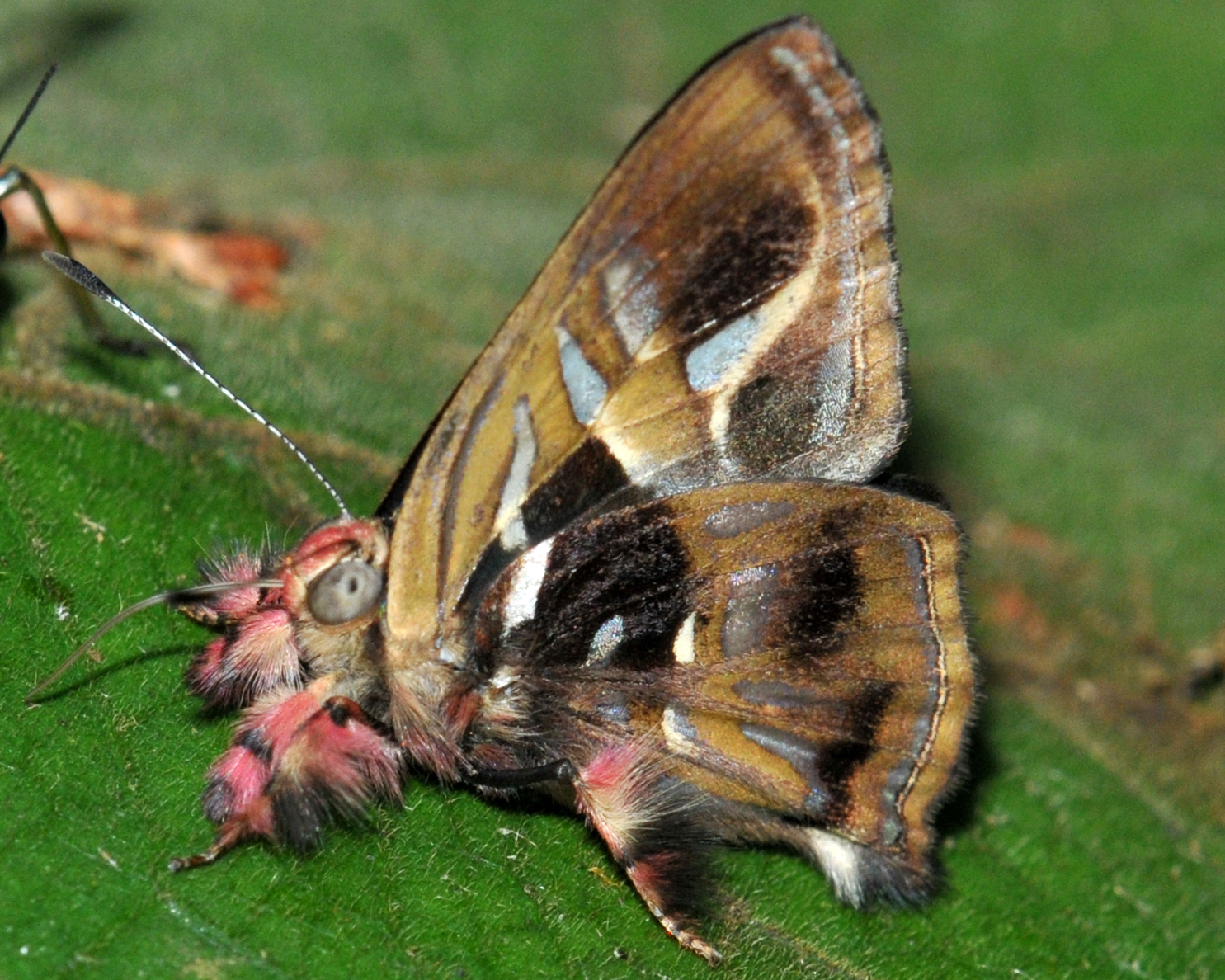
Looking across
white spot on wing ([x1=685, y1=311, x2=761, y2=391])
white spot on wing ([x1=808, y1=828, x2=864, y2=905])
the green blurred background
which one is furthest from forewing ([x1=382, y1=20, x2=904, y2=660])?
white spot on wing ([x1=808, y1=828, x2=864, y2=905])

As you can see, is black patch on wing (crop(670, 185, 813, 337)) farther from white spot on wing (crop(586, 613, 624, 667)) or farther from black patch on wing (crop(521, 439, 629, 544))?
white spot on wing (crop(586, 613, 624, 667))

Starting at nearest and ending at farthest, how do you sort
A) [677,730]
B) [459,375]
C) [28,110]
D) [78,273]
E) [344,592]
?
[78,273], [344,592], [677,730], [28,110], [459,375]

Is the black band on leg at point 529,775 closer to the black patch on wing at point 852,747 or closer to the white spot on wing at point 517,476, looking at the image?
the white spot on wing at point 517,476

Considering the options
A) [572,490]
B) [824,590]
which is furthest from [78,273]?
[824,590]

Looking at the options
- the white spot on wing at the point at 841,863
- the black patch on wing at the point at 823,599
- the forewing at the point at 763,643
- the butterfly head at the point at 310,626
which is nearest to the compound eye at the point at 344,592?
the butterfly head at the point at 310,626

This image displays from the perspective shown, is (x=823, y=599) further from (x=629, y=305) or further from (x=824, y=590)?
(x=629, y=305)

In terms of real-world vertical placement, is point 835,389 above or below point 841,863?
above

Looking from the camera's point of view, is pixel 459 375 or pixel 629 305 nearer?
pixel 629 305
